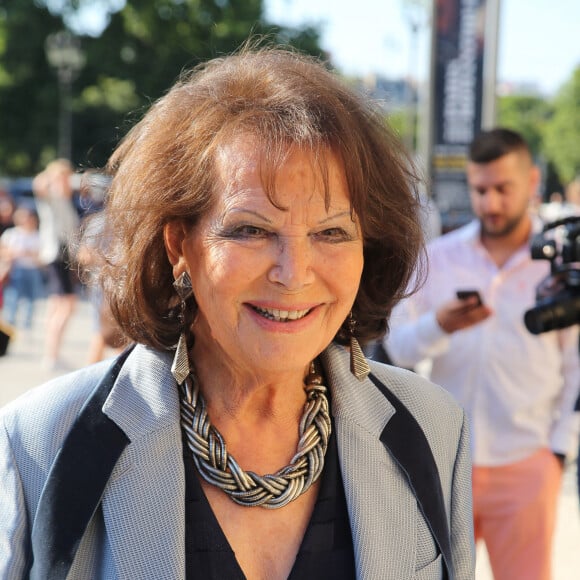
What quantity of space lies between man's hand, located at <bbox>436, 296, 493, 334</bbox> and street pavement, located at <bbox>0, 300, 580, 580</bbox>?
1.61 metres

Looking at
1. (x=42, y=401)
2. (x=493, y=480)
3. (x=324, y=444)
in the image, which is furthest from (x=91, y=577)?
(x=493, y=480)

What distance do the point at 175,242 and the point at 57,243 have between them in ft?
30.1

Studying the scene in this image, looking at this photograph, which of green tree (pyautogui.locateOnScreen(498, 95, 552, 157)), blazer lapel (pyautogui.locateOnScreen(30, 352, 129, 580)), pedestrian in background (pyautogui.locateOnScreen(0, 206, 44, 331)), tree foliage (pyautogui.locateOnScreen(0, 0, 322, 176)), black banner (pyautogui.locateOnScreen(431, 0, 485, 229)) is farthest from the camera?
green tree (pyautogui.locateOnScreen(498, 95, 552, 157))

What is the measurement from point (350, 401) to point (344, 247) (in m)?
0.40

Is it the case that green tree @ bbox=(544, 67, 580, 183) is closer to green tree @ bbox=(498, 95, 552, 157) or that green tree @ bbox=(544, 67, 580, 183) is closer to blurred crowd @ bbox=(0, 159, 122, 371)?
green tree @ bbox=(498, 95, 552, 157)

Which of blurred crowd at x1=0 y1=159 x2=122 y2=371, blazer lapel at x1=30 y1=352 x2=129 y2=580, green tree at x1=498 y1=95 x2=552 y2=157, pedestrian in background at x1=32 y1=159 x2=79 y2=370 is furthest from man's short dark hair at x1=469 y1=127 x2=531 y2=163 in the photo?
green tree at x1=498 y1=95 x2=552 y2=157

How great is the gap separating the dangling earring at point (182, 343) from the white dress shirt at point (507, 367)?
5.53ft

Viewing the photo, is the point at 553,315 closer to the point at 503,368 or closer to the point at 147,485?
the point at 503,368

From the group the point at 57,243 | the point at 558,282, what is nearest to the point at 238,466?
the point at 558,282

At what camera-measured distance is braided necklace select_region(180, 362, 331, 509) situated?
204 cm

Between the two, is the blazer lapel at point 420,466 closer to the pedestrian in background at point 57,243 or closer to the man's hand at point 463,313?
the man's hand at point 463,313

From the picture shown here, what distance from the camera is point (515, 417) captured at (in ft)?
12.5

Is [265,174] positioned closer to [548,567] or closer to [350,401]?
[350,401]

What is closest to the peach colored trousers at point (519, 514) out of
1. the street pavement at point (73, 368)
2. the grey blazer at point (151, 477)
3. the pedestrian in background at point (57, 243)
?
the street pavement at point (73, 368)
